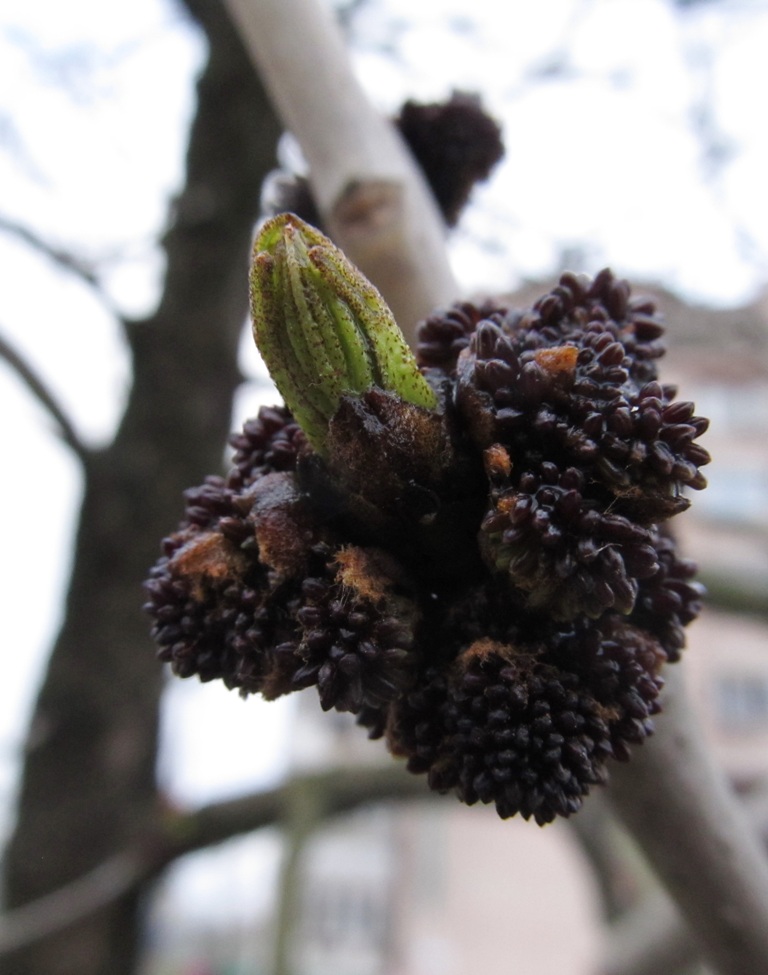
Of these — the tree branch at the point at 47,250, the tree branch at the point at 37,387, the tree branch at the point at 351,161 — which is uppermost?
the tree branch at the point at 47,250

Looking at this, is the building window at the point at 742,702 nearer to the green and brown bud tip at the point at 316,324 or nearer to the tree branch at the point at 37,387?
the tree branch at the point at 37,387

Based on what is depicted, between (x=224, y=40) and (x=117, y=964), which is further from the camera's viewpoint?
(x=224, y=40)

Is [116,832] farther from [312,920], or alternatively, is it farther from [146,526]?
[312,920]

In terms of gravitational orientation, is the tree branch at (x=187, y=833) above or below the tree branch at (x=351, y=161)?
below

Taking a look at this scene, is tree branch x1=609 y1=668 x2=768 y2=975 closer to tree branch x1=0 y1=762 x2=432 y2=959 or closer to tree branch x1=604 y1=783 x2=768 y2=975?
tree branch x1=604 y1=783 x2=768 y2=975

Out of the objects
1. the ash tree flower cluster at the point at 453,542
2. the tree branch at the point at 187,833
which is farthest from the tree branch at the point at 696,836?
the tree branch at the point at 187,833

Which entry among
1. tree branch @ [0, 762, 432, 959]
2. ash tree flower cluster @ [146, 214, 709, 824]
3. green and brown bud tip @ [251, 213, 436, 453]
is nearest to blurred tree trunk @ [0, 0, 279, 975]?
tree branch @ [0, 762, 432, 959]

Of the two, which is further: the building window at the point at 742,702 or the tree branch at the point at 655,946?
the building window at the point at 742,702

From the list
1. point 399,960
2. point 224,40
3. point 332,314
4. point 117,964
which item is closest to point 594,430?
point 332,314
